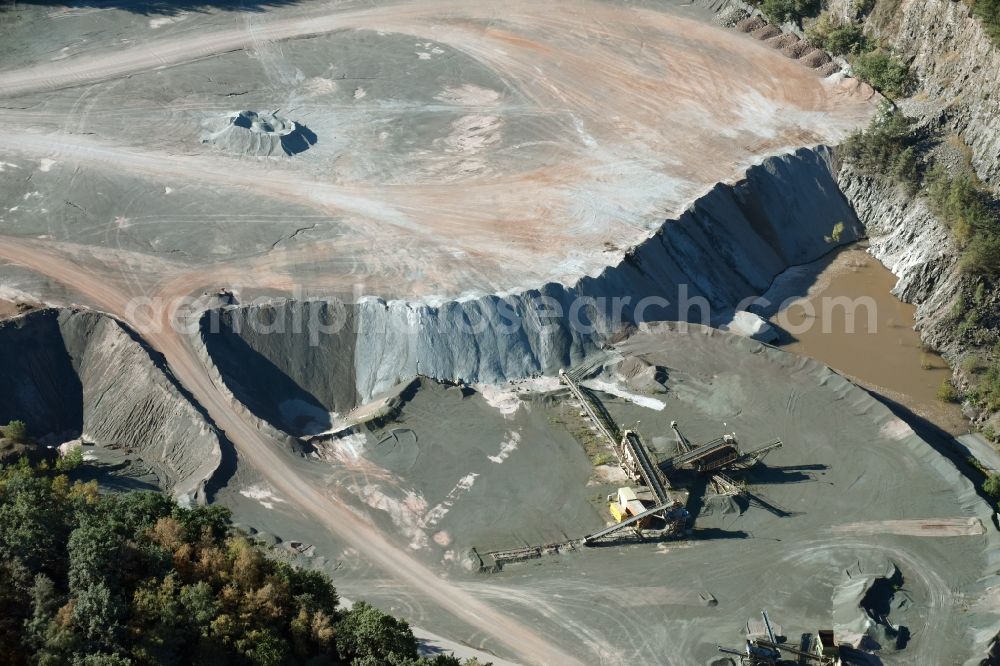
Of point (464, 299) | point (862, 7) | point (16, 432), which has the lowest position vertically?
point (16, 432)

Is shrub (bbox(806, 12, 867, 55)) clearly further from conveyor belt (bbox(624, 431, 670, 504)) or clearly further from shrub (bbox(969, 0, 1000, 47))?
conveyor belt (bbox(624, 431, 670, 504))

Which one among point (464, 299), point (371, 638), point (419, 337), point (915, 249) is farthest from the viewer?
point (915, 249)

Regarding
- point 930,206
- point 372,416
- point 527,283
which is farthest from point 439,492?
point 930,206

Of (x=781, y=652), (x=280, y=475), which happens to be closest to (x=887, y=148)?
(x=781, y=652)

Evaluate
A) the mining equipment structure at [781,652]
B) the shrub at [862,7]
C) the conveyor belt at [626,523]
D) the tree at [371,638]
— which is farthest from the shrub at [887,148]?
the tree at [371,638]

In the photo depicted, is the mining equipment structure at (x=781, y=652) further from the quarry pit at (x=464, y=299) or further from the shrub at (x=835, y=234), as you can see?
the shrub at (x=835, y=234)

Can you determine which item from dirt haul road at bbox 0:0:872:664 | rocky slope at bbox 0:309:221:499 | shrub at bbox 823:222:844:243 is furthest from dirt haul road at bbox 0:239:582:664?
shrub at bbox 823:222:844:243

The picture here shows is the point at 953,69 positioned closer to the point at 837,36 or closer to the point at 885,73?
the point at 885,73

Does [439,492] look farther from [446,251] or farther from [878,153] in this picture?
[878,153]
